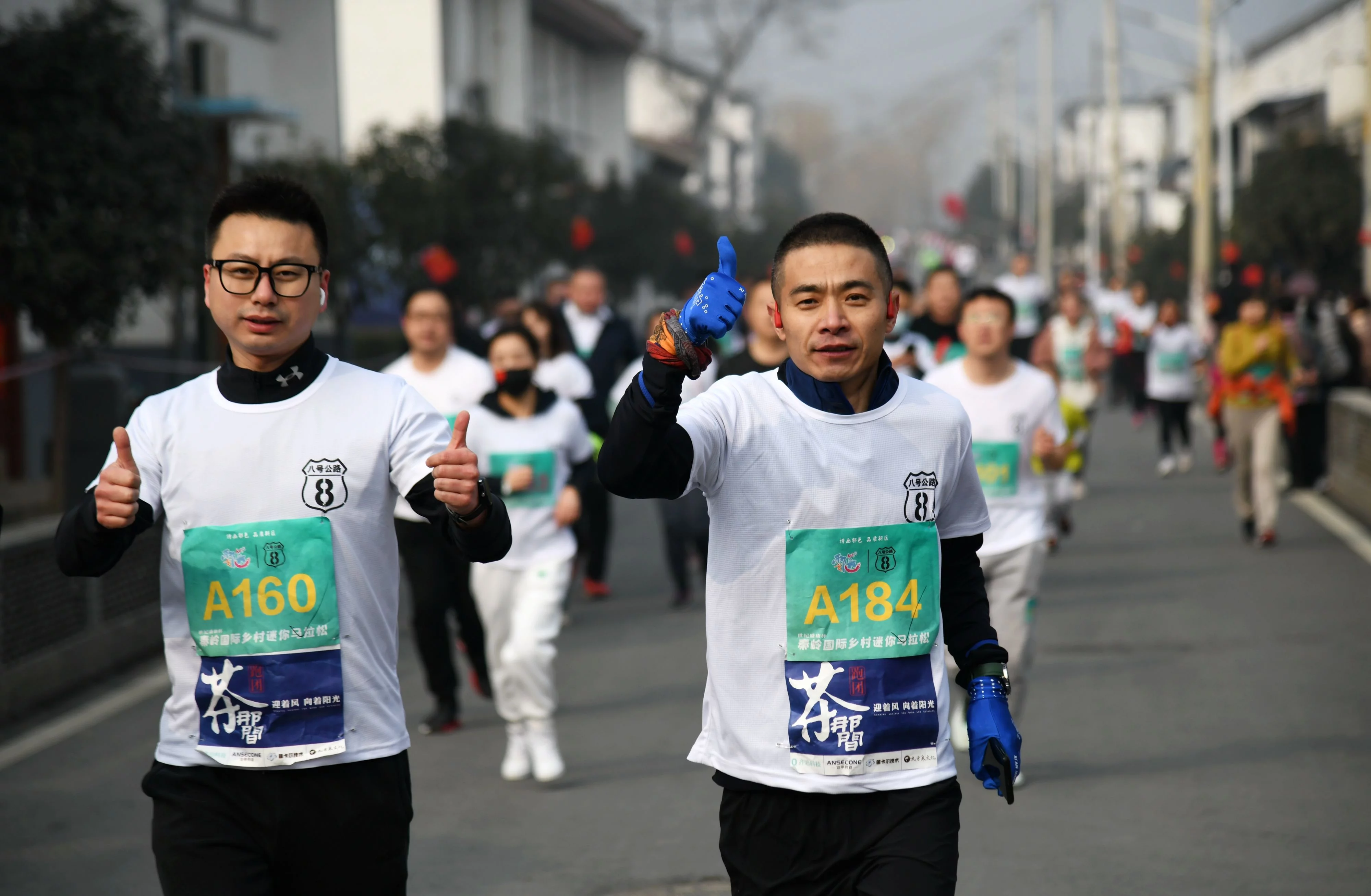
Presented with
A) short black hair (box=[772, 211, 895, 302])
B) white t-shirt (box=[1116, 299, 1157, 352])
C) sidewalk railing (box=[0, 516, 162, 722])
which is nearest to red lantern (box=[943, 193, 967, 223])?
white t-shirt (box=[1116, 299, 1157, 352])

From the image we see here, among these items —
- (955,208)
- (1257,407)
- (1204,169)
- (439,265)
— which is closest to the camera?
(1257,407)

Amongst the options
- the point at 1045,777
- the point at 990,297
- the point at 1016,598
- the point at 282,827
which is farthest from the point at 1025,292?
the point at 282,827

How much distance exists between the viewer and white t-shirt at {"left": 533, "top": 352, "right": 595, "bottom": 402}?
10562mm

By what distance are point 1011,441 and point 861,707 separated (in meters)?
3.88

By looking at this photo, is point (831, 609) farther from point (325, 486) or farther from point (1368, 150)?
point (1368, 150)

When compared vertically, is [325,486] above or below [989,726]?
above

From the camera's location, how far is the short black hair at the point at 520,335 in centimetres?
773

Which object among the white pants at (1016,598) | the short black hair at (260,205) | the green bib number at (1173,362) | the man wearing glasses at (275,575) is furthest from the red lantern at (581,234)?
the man wearing glasses at (275,575)

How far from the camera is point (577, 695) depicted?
8656 millimetres

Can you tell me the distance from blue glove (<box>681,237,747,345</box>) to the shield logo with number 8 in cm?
83

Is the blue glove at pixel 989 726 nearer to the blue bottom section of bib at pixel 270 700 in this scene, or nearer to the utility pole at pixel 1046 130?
the blue bottom section of bib at pixel 270 700

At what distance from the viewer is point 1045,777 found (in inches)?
273

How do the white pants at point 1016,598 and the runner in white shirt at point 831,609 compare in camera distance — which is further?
the white pants at point 1016,598

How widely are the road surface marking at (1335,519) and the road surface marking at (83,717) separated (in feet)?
27.0
